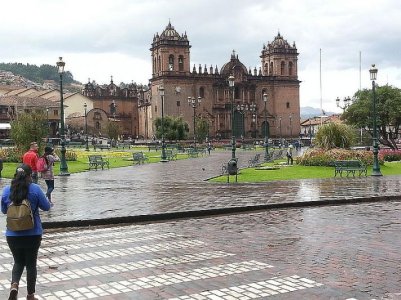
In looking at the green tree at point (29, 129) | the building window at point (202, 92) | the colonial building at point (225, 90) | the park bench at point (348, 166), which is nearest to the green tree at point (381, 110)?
the park bench at point (348, 166)

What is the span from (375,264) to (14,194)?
475 centimetres

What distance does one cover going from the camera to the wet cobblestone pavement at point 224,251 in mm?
6551

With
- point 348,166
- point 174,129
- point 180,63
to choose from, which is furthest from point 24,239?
point 180,63

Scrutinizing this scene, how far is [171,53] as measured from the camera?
8781 centimetres

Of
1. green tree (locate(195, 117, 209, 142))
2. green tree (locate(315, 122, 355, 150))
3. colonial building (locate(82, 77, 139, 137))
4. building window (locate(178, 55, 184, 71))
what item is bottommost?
green tree (locate(315, 122, 355, 150))

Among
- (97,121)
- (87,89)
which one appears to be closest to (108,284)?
(97,121)

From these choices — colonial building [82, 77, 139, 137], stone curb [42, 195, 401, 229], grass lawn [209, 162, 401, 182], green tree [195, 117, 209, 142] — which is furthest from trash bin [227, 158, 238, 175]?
colonial building [82, 77, 139, 137]

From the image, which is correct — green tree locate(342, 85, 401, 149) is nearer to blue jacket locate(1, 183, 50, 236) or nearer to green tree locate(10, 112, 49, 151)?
green tree locate(10, 112, 49, 151)

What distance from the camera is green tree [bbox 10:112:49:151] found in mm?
31497

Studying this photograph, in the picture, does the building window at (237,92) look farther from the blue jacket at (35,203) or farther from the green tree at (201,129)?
the blue jacket at (35,203)

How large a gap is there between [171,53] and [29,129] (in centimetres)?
5818

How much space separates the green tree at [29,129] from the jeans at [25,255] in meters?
26.1

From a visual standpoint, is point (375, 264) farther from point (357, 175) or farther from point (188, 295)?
point (357, 175)

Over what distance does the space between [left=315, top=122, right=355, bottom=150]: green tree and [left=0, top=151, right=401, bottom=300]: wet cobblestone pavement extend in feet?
50.8
